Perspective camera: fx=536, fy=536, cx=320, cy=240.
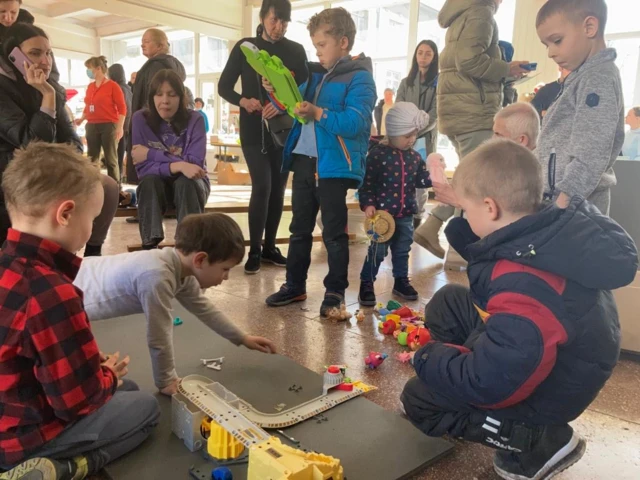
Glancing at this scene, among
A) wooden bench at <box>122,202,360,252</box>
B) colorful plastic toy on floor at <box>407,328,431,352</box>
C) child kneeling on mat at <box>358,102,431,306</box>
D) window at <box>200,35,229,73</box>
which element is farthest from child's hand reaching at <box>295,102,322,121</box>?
window at <box>200,35,229,73</box>

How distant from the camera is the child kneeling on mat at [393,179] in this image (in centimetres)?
275

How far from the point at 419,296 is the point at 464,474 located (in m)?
1.62

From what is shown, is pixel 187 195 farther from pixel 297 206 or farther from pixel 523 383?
pixel 523 383

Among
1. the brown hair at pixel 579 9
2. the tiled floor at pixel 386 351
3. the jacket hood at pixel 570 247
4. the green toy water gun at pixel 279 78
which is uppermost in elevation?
the brown hair at pixel 579 9

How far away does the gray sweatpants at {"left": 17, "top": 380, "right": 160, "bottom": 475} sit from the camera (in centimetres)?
121

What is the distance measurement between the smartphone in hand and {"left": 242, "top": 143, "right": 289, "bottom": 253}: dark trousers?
1.16 m

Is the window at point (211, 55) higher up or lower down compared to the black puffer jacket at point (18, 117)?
higher up

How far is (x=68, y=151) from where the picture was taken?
48.6 inches

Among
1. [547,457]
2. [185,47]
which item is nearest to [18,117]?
[547,457]

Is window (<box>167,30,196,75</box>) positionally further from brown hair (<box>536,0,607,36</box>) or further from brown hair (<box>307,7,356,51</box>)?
brown hair (<box>536,0,607,36</box>)

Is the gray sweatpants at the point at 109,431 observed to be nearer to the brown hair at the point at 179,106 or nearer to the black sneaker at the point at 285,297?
the black sneaker at the point at 285,297

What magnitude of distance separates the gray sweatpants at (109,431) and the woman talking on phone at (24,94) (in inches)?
52.7

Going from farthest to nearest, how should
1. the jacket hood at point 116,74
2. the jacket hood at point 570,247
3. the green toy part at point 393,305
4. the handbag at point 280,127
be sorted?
the jacket hood at point 116,74
the handbag at point 280,127
the green toy part at point 393,305
the jacket hood at point 570,247

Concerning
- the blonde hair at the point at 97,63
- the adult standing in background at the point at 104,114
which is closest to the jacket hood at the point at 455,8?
the adult standing in background at the point at 104,114
